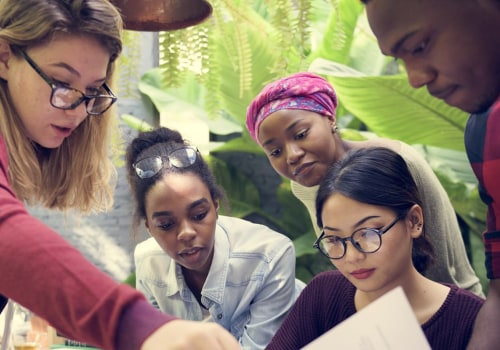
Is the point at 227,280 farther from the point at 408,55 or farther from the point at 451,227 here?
the point at 408,55

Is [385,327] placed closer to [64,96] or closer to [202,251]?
[64,96]

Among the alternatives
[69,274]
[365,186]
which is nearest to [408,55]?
[365,186]

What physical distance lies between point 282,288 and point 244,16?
0.54 meters

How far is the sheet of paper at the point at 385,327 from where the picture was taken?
1.97ft

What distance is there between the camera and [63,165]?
44.7 inches

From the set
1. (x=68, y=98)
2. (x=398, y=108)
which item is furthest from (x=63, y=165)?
(x=398, y=108)

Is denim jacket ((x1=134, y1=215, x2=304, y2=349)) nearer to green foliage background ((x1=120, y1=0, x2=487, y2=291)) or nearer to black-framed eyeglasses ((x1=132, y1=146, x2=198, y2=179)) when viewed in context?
black-framed eyeglasses ((x1=132, y1=146, x2=198, y2=179))

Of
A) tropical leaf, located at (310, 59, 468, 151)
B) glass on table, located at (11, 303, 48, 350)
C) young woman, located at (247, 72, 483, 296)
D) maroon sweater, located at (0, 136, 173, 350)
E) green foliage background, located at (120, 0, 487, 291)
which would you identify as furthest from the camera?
tropical leaf, located at (310, 59, 468, 151)

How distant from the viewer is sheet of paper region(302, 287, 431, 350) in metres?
0.60

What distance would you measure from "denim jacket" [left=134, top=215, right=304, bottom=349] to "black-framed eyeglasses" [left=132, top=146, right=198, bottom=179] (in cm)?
14

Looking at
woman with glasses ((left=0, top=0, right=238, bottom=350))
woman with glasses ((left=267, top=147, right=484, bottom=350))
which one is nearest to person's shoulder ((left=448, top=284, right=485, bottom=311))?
woman with glasses ((left=267, top=147, right=484, bottom=350))

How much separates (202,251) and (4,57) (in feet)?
1.76

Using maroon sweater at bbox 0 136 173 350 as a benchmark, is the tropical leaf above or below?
below

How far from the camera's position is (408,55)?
0.72 meters
